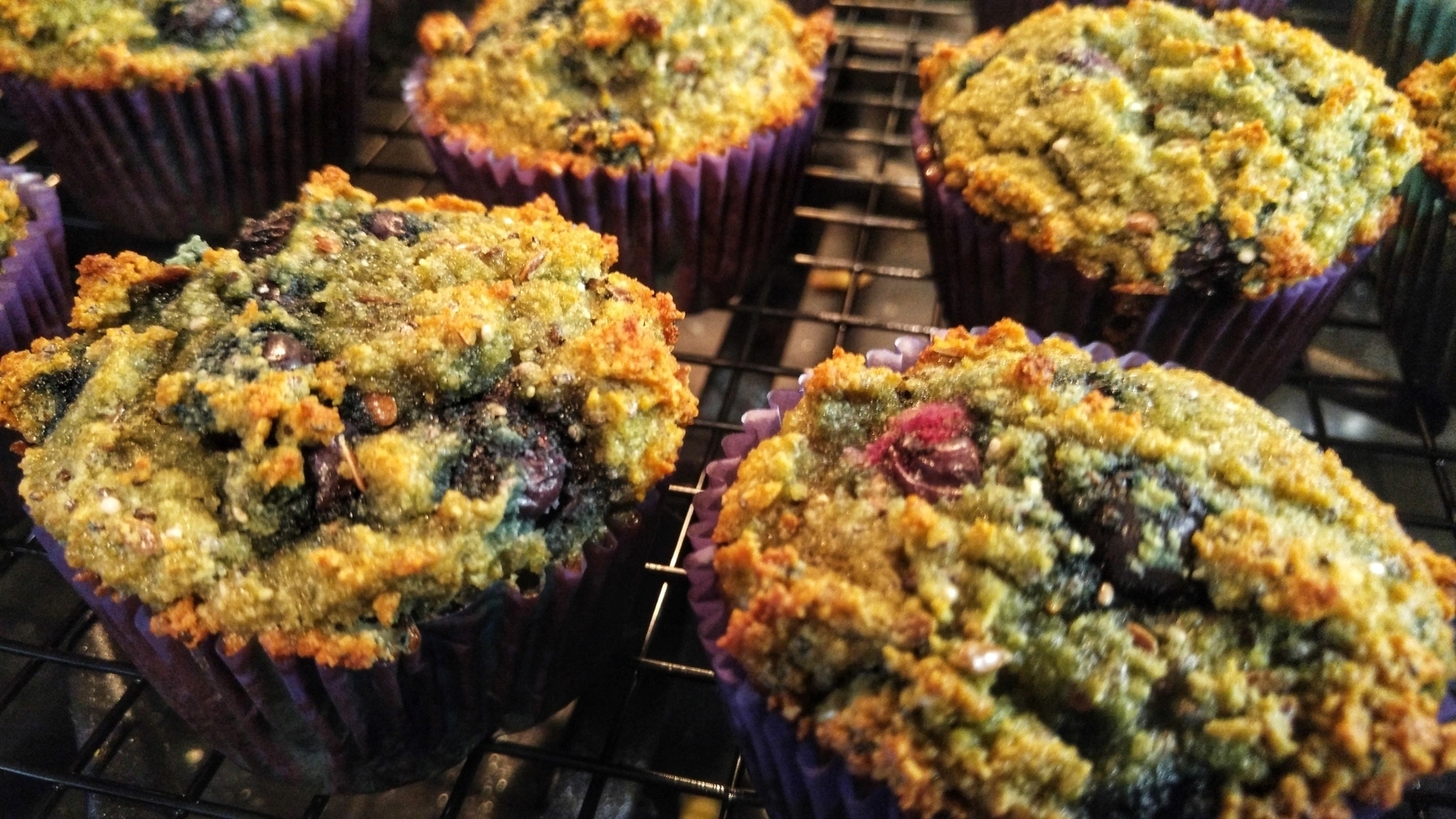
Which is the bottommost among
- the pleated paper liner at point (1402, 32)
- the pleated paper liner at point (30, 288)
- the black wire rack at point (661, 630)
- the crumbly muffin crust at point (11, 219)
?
the black wire rack at point (661, 630)

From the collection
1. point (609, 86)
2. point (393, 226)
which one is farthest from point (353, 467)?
point (609, 86)

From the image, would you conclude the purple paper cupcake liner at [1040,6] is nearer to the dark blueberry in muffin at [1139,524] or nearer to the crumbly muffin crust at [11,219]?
the dark blueberry in muffin at [1139,524]

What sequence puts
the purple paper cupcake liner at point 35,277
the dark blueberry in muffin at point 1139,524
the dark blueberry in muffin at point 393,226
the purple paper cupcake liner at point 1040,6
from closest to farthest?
the dark blueberry in muffin at point 1139,524, the dark blueberry in muffin at point 393,226, the purple paper cupcake liner at point 35,277, the purple paper cupcake liner at point 1040,6

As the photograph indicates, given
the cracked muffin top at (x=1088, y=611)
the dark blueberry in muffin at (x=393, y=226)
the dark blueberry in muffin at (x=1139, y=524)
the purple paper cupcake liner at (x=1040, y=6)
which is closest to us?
the cracked muffin top at (x=1088, y=611)

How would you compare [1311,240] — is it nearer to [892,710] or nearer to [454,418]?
[892,710]

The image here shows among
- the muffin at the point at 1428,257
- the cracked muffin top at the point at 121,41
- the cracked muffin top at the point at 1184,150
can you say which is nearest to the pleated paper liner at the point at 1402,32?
the muffin at the point at 1428,257

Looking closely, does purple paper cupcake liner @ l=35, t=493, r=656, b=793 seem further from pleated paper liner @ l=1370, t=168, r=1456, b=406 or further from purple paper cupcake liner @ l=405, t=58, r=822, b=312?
pleated paper liner @ l=1370, t=168, r=1456, b=406

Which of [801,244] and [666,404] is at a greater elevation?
[666,404]

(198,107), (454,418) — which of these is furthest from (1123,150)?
(198,107)
